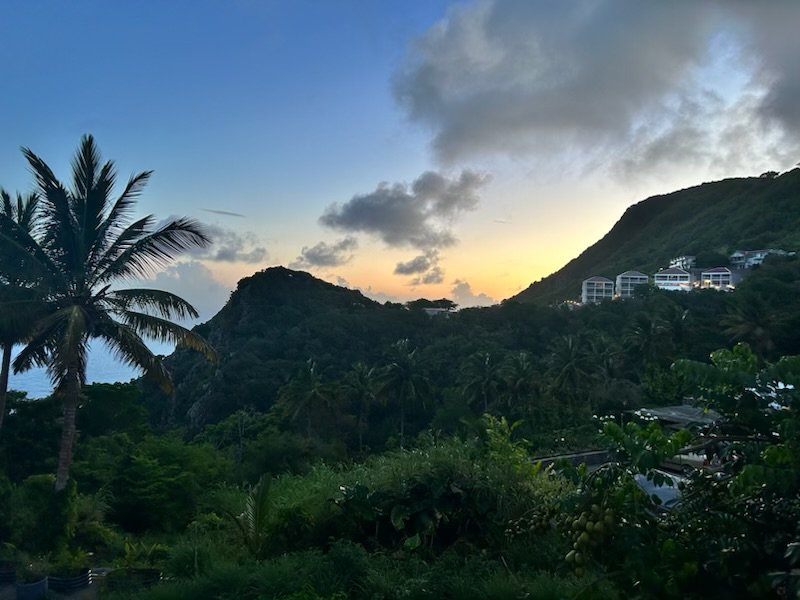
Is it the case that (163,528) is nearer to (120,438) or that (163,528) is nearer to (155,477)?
(155,477)

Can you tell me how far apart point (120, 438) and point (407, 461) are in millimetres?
16513

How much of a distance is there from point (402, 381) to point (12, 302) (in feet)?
113

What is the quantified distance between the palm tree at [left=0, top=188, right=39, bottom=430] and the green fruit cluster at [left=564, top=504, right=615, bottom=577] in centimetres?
1051

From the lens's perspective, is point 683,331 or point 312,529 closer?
point 312,529

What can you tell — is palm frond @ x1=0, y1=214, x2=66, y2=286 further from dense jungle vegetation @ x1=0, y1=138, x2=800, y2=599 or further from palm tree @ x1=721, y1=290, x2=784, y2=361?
palm tree @ x1=721, y1=290, x2=784, y2=361

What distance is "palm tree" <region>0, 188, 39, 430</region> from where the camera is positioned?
1052cm

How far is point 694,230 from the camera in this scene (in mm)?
97625

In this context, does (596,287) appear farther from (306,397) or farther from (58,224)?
(58,224)

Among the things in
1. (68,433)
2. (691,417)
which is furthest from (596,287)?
(68,433)

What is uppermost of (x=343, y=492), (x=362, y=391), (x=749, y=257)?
(x=749, y=257)

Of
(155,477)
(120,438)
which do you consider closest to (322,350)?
(120,438)

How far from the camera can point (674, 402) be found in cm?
3756

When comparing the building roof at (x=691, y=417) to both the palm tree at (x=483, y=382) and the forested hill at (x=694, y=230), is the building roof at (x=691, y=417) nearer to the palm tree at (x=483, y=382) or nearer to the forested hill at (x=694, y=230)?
the palm tree at (x=483, y=382)

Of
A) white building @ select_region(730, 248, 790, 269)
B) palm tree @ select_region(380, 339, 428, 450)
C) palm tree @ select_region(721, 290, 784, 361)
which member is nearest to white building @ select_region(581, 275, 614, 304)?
white building @ select_region(730, 248, 790, 269)
